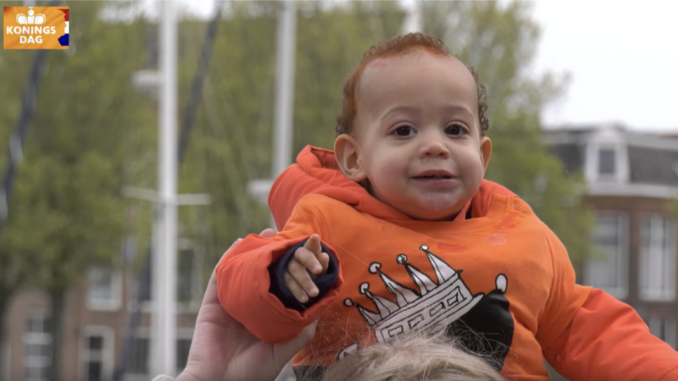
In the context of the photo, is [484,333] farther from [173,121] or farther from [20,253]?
[20,253]

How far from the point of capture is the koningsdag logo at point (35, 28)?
7.30 feet

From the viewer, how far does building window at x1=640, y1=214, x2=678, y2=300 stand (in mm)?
18562

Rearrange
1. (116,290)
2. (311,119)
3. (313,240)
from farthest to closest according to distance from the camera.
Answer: (116,290)
(311,119)
(313,240)

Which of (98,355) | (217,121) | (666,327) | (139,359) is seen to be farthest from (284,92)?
(98,355)

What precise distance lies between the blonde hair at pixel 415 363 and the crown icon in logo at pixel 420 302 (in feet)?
0.12

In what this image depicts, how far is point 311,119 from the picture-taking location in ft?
46.1

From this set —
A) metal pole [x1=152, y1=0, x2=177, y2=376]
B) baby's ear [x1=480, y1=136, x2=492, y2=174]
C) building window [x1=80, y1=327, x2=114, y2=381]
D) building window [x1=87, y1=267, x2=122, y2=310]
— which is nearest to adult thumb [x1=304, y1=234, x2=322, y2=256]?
baby's ear [x1=480, y1=136, x2=492, y2=174]

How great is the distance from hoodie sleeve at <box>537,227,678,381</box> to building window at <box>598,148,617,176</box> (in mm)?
19362

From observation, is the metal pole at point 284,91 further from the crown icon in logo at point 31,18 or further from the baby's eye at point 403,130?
the baby's eye at point 403,130

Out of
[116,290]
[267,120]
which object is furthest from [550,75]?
[116,290]

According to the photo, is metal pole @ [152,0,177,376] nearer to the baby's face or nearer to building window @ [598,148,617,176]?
the baby's face

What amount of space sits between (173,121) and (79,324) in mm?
10322

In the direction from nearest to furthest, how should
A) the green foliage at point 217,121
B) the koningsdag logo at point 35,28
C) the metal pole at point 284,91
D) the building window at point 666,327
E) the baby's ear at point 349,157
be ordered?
the baby's ear at point 349,157 → the koningsdag logo at point 35,28 → the metal pole at point 284,91 → the green foliage at point 217,121 → the building window at point 666,327

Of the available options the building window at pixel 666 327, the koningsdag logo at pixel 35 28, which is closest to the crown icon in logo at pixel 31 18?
the koningsdag logo at pixel 35 28
